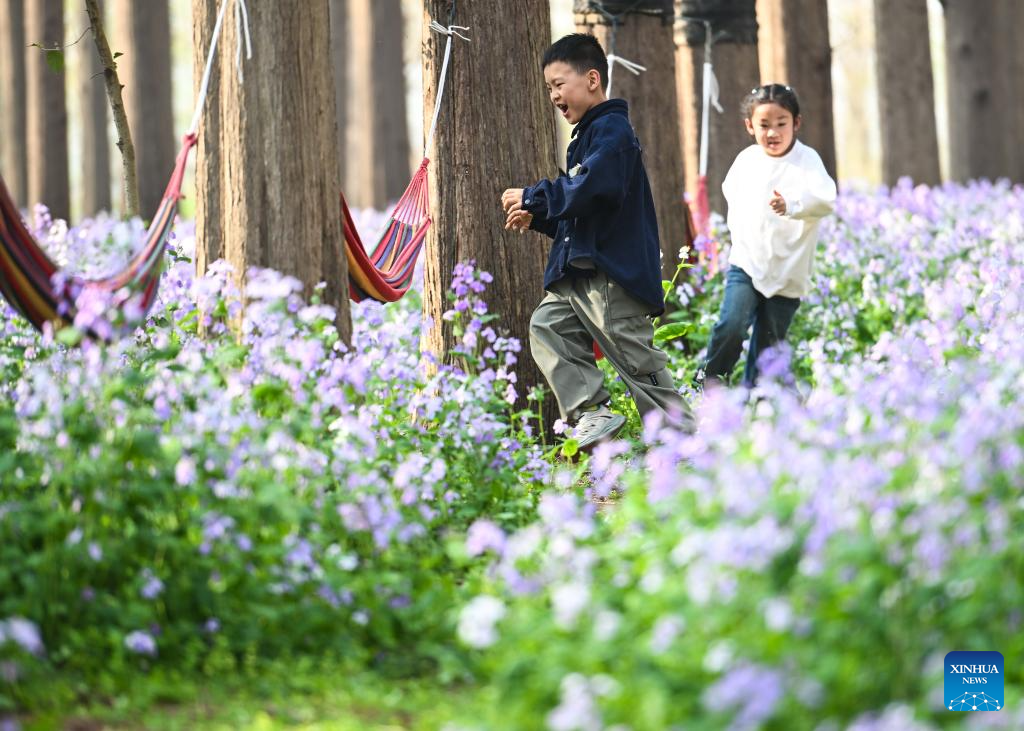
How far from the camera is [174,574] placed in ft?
12.2

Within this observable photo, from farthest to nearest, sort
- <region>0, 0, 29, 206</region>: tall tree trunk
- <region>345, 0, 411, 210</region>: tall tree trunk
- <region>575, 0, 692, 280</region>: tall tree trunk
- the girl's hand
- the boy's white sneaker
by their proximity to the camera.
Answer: <region>0, 0, 29, 206</region>: tall tree trunk, <region>345, 0, 411, 210</region>: tall tree trunk, <region>575, 0, 692, 280</region>: tall tree trunk, the girl's hand, the boy's white sneaker

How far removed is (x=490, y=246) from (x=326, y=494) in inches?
96.9

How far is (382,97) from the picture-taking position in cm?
2020

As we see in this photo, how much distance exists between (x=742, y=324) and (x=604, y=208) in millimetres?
1457

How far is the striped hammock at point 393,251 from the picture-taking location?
5.82 m

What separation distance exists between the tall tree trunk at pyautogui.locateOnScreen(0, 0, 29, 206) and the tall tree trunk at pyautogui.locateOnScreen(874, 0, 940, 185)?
13.5m

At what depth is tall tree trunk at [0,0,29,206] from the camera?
21.5 metres

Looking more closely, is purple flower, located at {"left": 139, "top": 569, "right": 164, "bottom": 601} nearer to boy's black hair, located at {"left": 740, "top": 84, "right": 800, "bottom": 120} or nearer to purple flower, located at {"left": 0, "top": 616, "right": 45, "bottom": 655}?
purple flower, located at {"left": 0, "top": 616, "right": 45, "bottom": 655}

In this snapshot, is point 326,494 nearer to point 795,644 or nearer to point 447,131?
point 795,644

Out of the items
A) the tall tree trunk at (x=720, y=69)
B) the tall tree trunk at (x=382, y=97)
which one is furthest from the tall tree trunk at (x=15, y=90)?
the tall tree trunk at (x=720, y=69)

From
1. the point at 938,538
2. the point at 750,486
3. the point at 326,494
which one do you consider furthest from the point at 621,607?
the point at 326,494

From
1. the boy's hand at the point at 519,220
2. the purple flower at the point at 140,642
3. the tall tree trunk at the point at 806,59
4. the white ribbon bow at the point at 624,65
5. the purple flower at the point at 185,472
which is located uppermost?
the tall tree trunk at the point at 806,59

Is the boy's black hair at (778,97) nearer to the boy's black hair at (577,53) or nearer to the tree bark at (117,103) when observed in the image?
the boy's black hair at (577,53)

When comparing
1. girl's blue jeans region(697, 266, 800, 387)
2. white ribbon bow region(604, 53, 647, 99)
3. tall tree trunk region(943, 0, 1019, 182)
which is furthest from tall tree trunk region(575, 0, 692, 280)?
tall tree trunk region(943, 0, 1019, 182)
